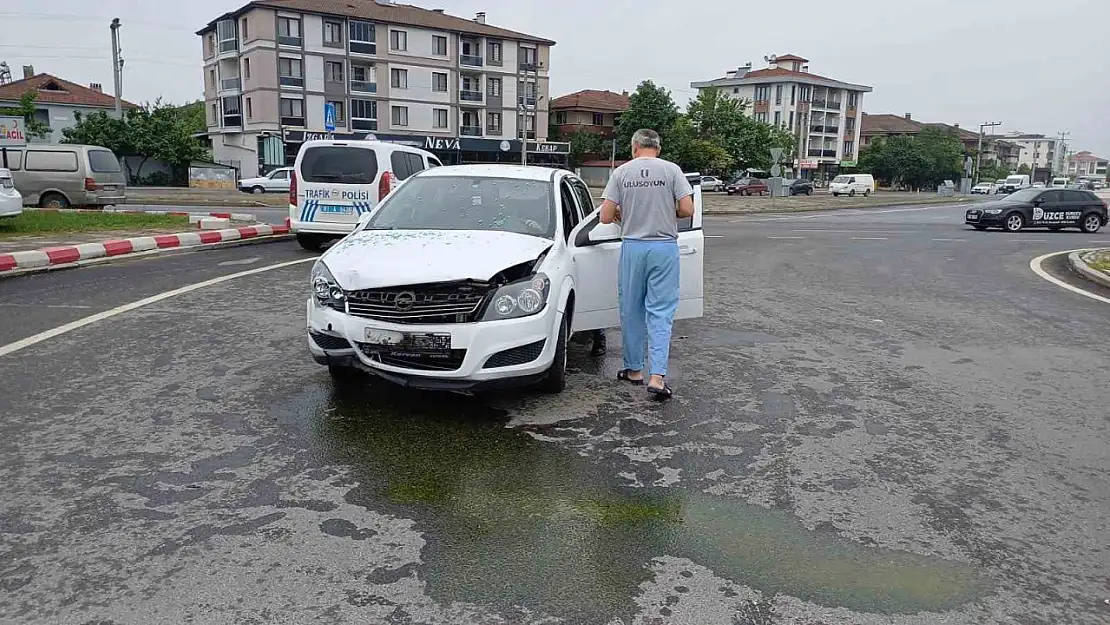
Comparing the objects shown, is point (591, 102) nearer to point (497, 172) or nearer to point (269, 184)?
point (269, 184)

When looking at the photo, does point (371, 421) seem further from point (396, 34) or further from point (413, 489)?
point (396, 34)

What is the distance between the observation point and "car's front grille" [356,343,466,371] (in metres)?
5.27

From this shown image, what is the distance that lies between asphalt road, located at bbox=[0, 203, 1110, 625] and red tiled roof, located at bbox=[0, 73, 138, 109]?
216 feet

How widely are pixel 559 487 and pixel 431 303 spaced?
4.83 ft

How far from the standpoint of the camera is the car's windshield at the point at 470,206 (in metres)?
6.52

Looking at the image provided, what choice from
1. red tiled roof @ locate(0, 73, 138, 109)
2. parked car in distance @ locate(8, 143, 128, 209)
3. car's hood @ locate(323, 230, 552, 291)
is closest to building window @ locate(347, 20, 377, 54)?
red tiled roof @ locate(0, 73, 138, 109)

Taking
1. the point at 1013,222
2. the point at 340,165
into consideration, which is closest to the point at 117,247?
the point at 340,165

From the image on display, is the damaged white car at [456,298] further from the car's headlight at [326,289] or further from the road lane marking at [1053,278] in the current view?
the road lane marking at [1053,278]

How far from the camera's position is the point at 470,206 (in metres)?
6.80

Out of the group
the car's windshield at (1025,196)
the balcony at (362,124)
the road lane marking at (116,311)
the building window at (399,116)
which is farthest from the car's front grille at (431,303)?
the building window at (399,116)

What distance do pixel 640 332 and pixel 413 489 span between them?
2554 millimetres

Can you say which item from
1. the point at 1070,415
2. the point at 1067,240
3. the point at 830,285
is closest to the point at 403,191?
the point at 1070,415

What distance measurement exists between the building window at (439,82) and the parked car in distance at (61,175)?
151 ft

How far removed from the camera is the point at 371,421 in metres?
5.43
